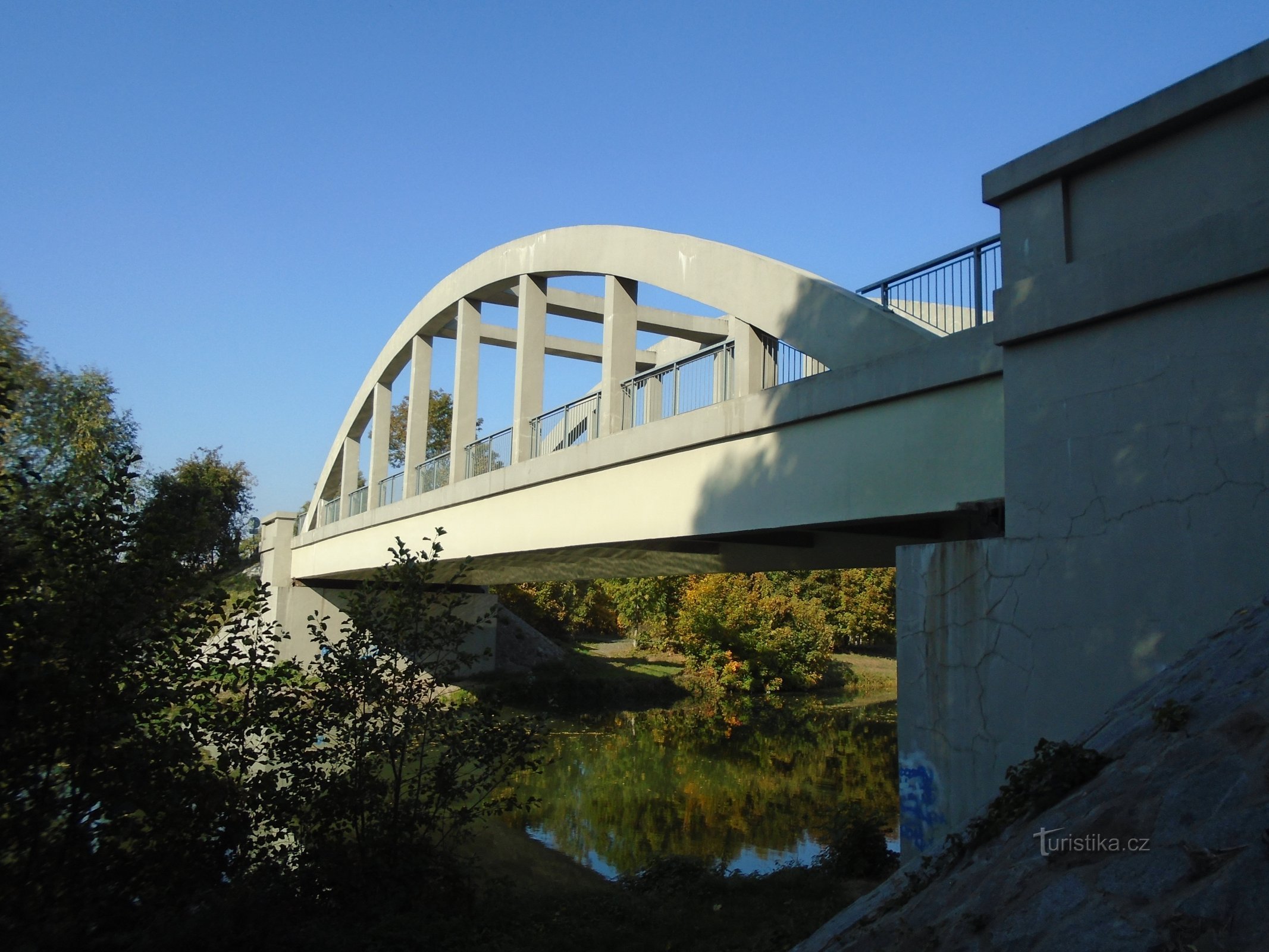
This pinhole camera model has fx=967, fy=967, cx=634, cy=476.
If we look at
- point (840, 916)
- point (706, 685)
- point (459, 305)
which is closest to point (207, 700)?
point (840, 916)

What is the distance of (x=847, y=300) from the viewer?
27.4 feet

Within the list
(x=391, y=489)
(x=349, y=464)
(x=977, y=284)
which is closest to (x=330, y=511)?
(x=349, y=464)

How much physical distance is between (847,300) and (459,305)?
1216cm

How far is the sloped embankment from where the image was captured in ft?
9.55

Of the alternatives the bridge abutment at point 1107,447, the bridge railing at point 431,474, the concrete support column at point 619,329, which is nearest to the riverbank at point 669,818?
the bridge abutment at point 1107,447

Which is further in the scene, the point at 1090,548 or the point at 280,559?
the point at 280,559

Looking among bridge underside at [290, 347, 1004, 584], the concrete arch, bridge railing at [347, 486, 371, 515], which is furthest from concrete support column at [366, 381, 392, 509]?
bridge underside at [290, 347, 1004, 584]

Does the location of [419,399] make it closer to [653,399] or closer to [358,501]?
[358,501]

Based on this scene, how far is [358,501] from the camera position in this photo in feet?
78.9

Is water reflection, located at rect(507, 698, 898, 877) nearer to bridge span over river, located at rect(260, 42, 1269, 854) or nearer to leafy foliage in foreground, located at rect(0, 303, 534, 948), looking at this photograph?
leafy foliage in foreground, located at rect(0, 303, 534, 948)

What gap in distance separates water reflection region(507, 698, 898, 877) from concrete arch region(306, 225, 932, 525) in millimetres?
4339

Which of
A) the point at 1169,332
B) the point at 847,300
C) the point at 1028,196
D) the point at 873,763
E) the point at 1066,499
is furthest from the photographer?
the point at 873,763

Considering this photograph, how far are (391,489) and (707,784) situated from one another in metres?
9.52

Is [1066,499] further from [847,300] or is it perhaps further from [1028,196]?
[847,300]
